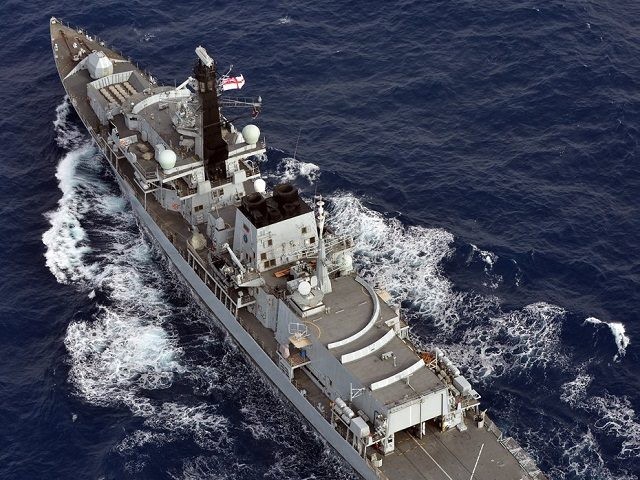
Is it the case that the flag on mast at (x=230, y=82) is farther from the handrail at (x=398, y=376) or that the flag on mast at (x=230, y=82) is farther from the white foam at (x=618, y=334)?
the white foam at (x=618, y=334)

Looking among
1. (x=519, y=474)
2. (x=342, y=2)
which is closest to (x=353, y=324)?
(x=519, y=474)

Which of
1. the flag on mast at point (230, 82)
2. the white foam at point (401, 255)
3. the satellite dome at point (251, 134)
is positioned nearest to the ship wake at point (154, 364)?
the satellite dome at point (251, 134)

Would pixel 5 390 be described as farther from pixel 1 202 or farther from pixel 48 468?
pixel 1 202

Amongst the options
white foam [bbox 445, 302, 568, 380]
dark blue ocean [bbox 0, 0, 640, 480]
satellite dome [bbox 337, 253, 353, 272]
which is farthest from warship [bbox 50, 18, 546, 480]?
white foam [bbox 445, 302, 568, 380]

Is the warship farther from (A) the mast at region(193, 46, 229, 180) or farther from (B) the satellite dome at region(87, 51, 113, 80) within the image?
(B) the satellite dome at region(87, 51, 113, 80)

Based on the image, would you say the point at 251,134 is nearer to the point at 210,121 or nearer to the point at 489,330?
the point at 210,121

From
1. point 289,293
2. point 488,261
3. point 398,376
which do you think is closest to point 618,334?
→ point 488,261
